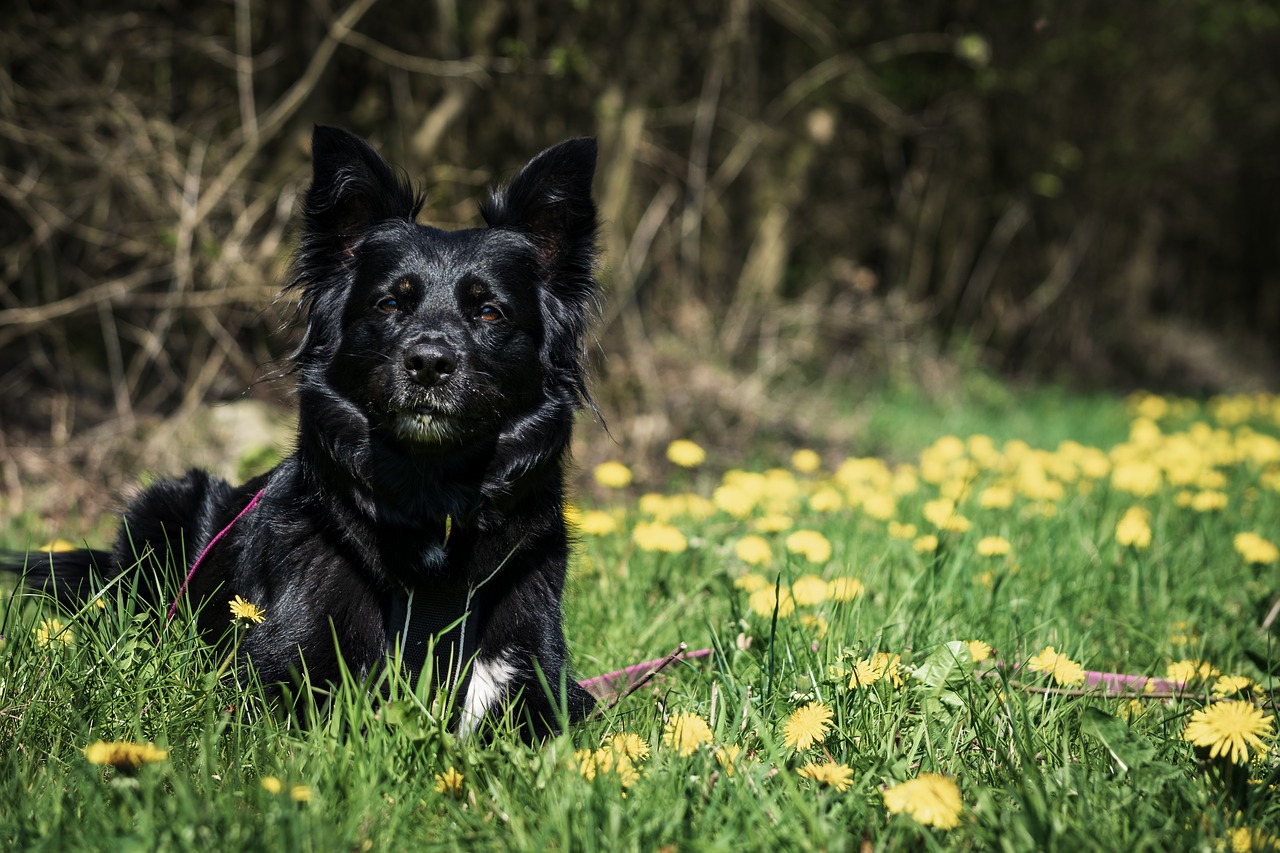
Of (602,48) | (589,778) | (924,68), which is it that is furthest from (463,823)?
(924,68)

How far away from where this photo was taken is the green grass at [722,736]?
1.75 meters

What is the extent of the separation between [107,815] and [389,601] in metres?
0.80

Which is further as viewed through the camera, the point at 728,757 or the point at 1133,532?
the point at 1133,532

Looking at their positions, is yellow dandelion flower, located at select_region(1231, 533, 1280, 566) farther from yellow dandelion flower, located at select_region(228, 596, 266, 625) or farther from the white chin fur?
yellow dandelion flower, located at select_region(228, 596, 266, 625)

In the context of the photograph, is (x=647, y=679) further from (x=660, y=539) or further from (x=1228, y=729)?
(x=1228, y=729)

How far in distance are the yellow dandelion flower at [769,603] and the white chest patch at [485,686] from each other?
714 millimetres

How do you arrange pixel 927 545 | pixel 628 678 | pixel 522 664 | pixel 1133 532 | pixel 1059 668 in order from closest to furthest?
pixel 1059 668, pixel 522 664, pixel 628 678, pixel 1133 532, pixel 927 545

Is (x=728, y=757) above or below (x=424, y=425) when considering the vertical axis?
below

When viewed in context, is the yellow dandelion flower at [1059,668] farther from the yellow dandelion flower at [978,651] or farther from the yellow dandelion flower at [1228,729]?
the yellow dandelion flower at [1228,729]

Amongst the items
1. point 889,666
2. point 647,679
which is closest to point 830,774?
point 889,666

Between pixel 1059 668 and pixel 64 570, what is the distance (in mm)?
2685

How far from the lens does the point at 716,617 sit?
3.10 m

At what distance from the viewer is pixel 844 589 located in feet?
9.01

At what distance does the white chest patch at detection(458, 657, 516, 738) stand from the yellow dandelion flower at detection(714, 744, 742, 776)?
599 millimetres
